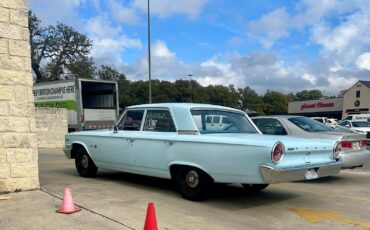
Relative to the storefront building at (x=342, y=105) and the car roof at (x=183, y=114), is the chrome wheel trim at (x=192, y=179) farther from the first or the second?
the storefront building at (x=342, y=105)

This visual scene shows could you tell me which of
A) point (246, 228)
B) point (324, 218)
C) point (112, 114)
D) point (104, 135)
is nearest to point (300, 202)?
point (324, 218)

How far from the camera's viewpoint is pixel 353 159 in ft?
33.0

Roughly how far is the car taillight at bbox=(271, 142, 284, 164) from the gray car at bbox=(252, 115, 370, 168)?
12.5ft

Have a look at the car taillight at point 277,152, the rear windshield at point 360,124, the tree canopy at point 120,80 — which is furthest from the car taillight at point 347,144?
the tree canopy at point 120,80

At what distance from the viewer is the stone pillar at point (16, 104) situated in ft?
24.7

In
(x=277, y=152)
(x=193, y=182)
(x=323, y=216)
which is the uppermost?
(x=277, y=152)

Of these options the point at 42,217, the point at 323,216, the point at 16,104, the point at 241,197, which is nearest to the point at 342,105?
the point at 241,197

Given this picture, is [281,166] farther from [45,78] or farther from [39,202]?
[45,78]

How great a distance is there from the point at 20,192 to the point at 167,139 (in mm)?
2708

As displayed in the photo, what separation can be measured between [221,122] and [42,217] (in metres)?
3.51

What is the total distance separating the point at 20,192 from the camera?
25.0ft

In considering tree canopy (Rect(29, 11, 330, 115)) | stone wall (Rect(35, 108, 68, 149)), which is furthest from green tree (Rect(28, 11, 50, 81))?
stone wall (Rect(35, 108, 68, 149))

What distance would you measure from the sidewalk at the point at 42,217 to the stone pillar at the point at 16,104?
0.60m

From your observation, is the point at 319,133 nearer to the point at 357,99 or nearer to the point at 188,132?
the point at 188,132
